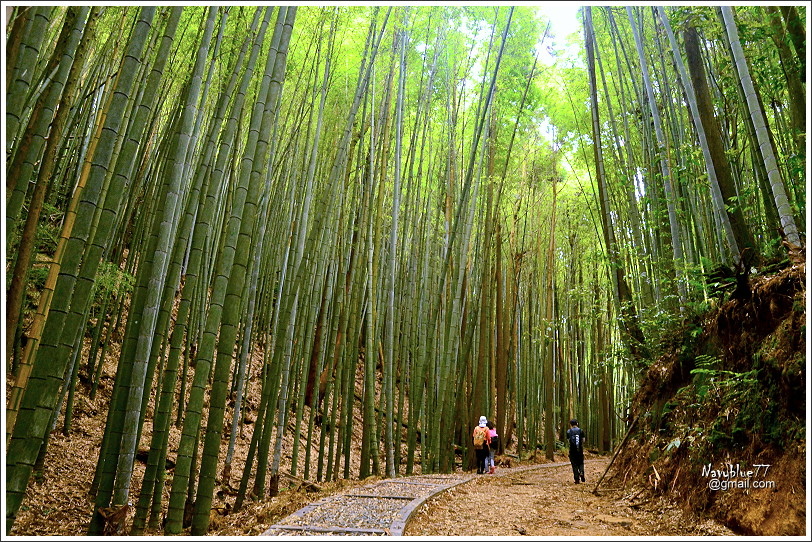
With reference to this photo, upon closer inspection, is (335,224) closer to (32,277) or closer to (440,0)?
(32,277)

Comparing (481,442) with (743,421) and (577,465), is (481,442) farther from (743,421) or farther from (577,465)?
(743,421)

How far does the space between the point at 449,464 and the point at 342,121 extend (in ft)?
13.7

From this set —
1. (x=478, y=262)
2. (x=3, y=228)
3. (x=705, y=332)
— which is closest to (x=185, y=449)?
(x=3, y=228)

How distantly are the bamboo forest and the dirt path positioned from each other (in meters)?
0.05

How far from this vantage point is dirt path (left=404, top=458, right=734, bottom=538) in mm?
2770

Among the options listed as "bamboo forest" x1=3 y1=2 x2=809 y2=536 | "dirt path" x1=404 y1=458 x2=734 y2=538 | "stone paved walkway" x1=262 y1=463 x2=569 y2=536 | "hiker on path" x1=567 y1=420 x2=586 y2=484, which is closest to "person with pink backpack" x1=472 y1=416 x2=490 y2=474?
"bamboo forest" x1=3 y1=2 x2=809 y2=536

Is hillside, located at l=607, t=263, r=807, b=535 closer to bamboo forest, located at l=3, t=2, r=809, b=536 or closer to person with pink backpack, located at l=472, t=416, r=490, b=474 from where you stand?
bamboo forest, located at l=3, t=2, r=809, b=536

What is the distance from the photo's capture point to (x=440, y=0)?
68.1 inches

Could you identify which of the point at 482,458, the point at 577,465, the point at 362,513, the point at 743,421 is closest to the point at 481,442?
the point at 482,458

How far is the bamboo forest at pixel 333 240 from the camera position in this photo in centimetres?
210

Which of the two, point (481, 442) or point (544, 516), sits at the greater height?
point (481, 442)

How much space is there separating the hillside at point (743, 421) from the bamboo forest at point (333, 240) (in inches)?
0.6

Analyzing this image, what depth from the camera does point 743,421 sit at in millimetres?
2762

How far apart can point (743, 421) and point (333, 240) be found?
4165mm
